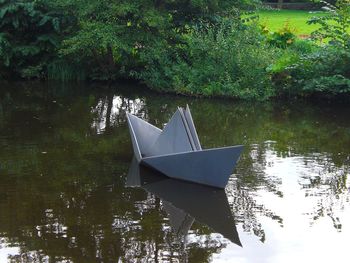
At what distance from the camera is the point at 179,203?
840 centimetres

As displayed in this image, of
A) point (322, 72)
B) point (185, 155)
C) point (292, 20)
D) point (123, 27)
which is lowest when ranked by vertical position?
point (185, 155)

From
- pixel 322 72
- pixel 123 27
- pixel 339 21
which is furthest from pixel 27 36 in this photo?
pixel 339 21

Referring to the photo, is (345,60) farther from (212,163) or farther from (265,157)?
(212,163)

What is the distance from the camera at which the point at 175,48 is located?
57.5 ft

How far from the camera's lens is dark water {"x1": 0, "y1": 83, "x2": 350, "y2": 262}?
690 centimetres

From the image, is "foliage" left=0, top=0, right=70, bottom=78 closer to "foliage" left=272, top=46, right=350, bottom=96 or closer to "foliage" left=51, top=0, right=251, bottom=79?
"foliage" left=51, top=0, right=251, bottom=79

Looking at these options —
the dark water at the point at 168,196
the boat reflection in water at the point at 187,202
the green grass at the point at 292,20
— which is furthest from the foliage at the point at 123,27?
the boat reflection in water at the point at 187,202

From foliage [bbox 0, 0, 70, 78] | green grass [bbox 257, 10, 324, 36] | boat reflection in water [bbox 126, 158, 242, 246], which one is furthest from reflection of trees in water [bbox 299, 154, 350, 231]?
green grass [bbox 257, 10, 324, 36]

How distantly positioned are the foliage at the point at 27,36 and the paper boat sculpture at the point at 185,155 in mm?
9367

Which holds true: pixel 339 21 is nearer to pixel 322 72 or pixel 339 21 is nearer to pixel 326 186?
pixel 322 72

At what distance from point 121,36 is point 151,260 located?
11029 mm

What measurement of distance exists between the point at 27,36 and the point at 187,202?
12.3 meters

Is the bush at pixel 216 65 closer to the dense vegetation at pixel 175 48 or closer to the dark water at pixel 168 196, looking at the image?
the dense vegetation at pixel 175 48

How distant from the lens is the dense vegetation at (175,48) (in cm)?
1572
